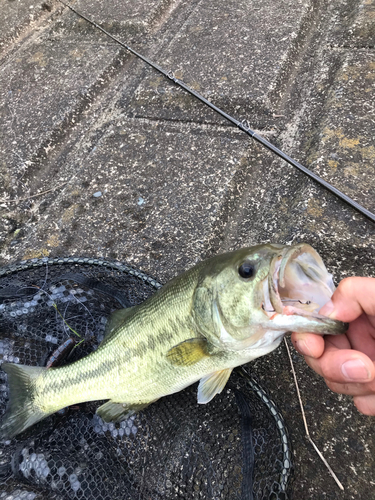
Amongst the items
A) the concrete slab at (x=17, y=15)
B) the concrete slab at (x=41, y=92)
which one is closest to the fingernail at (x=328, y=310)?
the concrete slab at (x=41, y=92)

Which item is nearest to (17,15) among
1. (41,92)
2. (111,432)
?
(41,92)

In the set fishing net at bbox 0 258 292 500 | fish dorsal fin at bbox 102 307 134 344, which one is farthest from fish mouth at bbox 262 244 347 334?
fish dorsal fin at bbox 102 307 134 344

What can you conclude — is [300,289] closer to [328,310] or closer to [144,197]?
[328,310]

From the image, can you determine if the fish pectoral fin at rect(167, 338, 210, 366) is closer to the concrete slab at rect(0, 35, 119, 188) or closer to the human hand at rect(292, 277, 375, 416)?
the human hand at rect(292, 277, 375, 416)

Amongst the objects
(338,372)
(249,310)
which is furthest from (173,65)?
(338,372)

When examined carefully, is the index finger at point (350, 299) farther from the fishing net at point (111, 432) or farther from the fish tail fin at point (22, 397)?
the fish tail fin at point (22, 397)

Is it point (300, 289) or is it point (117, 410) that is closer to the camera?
point (300, 289)
